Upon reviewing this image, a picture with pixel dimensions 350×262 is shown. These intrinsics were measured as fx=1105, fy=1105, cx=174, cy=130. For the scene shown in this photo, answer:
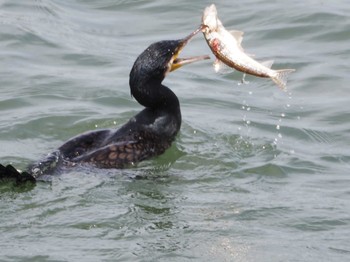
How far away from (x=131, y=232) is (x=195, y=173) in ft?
5.70

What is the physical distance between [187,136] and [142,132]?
1009mm

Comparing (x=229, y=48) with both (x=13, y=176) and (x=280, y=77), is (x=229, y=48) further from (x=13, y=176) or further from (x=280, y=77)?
(x=13, y=176)

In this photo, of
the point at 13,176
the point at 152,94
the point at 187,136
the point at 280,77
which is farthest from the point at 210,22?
the point at 13,176

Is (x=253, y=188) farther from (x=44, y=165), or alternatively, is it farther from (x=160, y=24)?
(x=160, y=24)

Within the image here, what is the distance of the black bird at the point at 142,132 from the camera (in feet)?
31.6

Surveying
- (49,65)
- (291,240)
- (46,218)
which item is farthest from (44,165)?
(49,65)

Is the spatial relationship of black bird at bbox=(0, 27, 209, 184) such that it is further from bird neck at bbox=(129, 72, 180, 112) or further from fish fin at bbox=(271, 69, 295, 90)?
fish fin at bbox=(271, 69, 295, 90)

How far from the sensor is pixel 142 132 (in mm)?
10219

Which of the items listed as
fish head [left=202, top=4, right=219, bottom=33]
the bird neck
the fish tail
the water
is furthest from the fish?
the fish tail

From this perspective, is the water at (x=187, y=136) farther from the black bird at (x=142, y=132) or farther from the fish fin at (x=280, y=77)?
the fish fin at (x=280, y=77)

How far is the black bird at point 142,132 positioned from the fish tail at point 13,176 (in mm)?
433

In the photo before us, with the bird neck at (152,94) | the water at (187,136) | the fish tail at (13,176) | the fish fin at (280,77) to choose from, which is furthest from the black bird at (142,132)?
the fish fin at (280,77)

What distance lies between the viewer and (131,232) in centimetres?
830

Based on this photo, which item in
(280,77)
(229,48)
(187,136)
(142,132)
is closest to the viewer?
(280,77)
